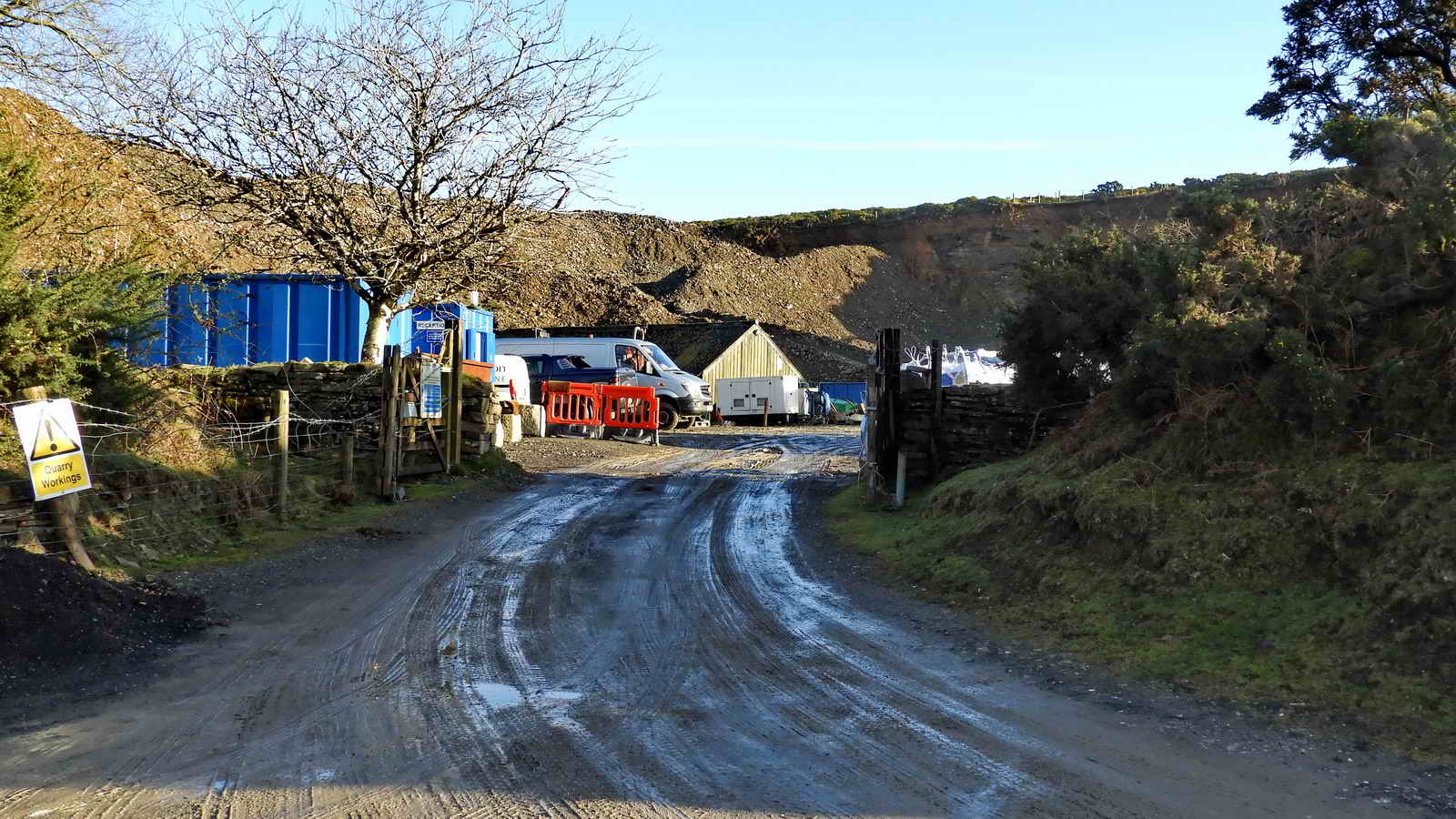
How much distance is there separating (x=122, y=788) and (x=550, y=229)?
1876 centimetres

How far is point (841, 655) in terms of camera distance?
777 centimetres

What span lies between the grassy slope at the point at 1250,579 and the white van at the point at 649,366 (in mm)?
23223

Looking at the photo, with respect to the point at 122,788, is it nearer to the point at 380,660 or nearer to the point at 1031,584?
the point at 380,660

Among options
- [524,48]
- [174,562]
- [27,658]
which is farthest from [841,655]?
[524,48]

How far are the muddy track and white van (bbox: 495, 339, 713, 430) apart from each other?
2394 cm

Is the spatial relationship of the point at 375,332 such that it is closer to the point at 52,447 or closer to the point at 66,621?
the point at 52,447

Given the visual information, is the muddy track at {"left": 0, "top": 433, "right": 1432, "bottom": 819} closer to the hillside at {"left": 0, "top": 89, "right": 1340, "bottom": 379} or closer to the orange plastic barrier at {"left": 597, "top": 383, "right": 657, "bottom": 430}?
the orange plastic barrier at {"left": 597, "top": 383, "right": 657, "bottom": 430}

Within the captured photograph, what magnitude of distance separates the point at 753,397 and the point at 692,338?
13.3 m

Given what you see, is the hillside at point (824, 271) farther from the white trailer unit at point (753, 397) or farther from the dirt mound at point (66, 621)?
the dirt mound at point (66, 621)

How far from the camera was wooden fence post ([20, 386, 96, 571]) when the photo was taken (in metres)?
9.33

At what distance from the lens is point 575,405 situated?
29.5 meters

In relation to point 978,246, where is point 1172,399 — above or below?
below

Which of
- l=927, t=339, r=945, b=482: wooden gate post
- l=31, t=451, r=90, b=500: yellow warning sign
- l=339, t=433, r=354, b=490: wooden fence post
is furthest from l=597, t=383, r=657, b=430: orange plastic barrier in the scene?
l=31, t=451, r=90, b=500: yellow warning sign

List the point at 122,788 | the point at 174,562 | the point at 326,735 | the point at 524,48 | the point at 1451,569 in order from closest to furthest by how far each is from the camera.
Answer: the point at 122,788 < the point at 326,735 < the point at 1451,569 < the point at 174,562 < the point at 524,48
